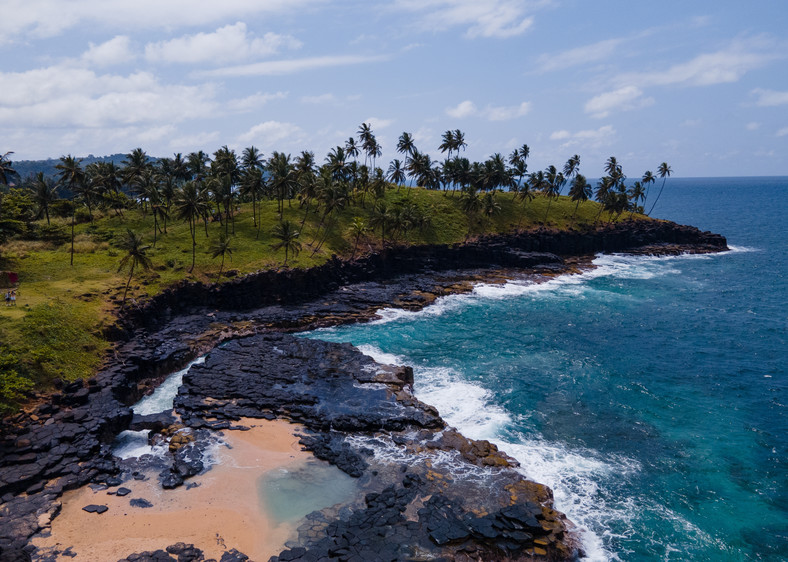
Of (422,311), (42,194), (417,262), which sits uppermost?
(42,194)

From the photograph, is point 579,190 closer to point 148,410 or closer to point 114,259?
point 114,259

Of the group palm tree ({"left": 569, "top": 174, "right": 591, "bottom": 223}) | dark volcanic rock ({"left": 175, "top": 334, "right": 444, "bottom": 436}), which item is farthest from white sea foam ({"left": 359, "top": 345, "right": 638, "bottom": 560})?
palm tree ({"left": 569, "top": 174, "right": 591, "bottom": 223})

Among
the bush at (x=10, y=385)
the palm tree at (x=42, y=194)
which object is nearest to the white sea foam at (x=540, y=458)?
the bush at (x=10, y=385)

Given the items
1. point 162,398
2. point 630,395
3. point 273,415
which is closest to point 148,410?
point 162,398

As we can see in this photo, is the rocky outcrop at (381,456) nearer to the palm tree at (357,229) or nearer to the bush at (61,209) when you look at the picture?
the palm tree at (357,229)

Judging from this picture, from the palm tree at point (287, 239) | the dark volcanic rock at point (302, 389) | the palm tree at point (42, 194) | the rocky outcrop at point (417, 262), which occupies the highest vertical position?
the palm tree at point (42, 194)

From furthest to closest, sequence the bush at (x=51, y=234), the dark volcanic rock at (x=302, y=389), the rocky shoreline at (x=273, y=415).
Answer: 1. the bush at (x=51, y=234)
2. the dark volcanic rock at (x=302, y=389)
3. the rocky shoreline at (x=273, y=415)
